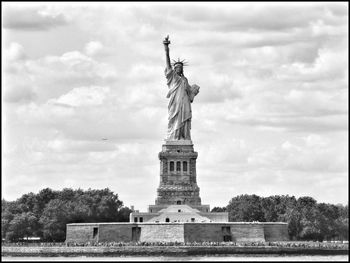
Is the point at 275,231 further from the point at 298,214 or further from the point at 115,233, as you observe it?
the point at 298,214

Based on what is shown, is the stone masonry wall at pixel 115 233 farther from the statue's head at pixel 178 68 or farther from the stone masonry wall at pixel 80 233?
the statue's head at pixel 178 68

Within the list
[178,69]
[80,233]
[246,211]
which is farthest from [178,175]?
[246,211]

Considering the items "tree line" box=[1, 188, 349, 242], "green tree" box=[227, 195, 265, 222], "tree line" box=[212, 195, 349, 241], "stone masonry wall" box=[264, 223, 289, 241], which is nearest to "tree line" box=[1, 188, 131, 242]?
"tree line" box=[1, 188, 349, 242]

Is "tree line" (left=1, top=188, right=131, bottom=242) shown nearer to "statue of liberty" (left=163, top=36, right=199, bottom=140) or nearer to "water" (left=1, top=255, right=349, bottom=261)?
"statue of liberty" (left=163, top=36, right=199, bottom=140)

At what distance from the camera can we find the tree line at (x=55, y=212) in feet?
409

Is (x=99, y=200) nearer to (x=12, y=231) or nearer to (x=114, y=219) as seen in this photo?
(x=114, y=219)

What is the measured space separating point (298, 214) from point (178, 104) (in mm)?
19596

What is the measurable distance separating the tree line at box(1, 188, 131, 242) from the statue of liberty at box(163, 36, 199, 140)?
45.7ft

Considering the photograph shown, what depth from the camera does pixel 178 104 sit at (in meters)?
121

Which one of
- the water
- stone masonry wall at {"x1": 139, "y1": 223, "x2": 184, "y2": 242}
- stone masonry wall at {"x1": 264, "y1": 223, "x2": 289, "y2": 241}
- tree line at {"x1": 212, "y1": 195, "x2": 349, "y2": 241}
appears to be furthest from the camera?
tree line at {"x1": 212, "y1": 195, "x2": 349, "y2": 241}

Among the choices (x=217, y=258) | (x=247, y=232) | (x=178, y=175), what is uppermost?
(x=178, y=175)

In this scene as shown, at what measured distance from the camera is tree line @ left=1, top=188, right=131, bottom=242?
409 feet

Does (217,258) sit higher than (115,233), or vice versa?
(115,233)

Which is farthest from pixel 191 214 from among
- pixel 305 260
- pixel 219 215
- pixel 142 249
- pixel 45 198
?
pixel 45 198
